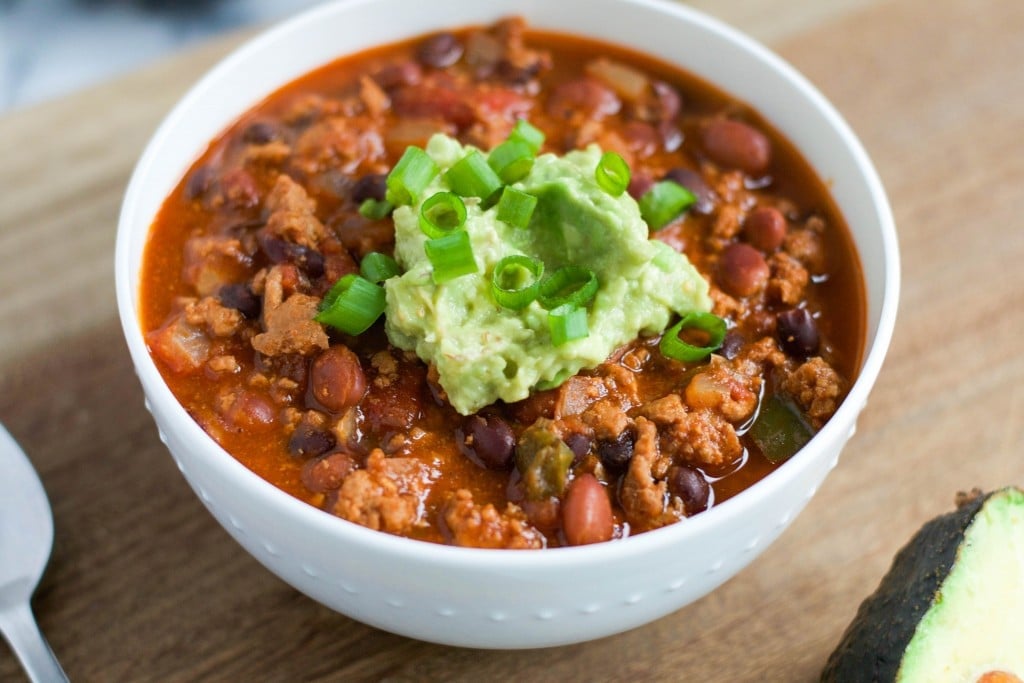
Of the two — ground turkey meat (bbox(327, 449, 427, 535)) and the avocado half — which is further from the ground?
ground turkey meat (bbox(327, 449, 427, 535))

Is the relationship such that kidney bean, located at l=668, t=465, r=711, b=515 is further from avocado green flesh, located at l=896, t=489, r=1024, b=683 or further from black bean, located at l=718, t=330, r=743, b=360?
avocado green flesh, located at l=896, t=489, r=1024, b=683

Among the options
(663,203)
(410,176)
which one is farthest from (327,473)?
(663,203)

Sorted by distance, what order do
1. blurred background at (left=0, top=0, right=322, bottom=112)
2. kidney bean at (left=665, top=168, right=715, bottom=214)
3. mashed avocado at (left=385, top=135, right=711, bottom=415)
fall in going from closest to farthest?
1. mashed avocado at (left=385, top=135, right=711, bottom=415)
2. kidney bean at (left=665, top=168, right=715, bottom=214)
3. blurred background at (left=0, top=0, right=322, bottom=112)

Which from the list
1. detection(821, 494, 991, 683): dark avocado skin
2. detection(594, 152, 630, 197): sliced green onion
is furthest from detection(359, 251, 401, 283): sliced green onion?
detection(821, 494, 991, 683): dark avocado skin

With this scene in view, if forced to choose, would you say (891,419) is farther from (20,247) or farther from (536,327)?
(20,247)

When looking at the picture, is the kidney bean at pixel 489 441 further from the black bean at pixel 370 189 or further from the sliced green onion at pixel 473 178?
the black bean at pixel 370 189

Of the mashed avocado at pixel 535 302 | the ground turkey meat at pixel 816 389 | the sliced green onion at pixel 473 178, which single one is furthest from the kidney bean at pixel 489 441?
the ground turkey meat at pixel 816 389

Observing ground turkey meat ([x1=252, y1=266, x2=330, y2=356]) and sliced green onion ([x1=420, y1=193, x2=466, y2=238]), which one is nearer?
sliced green onion ([x1=420, y1=193, x2=466, y2=238])

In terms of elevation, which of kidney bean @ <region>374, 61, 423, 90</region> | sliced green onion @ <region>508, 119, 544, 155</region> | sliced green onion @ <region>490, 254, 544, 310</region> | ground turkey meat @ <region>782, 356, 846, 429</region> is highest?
sliced green onion @ <region>508, 119, 544, 155</region>
